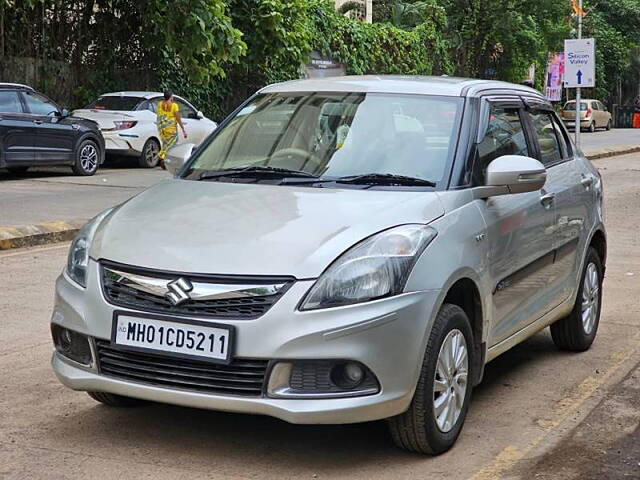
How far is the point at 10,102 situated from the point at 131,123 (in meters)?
3.71

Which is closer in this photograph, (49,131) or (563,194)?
(563,194)

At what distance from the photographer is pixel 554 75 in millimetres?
46719

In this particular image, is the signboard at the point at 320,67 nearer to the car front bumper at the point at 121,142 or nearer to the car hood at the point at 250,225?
the car front bumper at the point at 121,142

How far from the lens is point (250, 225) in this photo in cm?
447

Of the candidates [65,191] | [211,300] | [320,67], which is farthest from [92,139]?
[211,300]

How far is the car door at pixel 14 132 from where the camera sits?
17.5 metres

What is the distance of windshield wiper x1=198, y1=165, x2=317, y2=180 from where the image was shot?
5168 millimetres

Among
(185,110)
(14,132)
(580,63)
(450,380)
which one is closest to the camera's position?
(450,380)

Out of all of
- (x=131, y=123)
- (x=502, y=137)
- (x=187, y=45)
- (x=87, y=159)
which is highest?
(x=187, y=45)

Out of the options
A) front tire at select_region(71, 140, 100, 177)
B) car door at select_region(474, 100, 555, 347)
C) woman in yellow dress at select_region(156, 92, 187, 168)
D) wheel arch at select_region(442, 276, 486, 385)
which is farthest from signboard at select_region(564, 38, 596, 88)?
wheel arch at select_region(442, 276, 486, 385)

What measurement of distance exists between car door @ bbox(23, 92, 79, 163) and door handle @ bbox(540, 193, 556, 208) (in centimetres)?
1367

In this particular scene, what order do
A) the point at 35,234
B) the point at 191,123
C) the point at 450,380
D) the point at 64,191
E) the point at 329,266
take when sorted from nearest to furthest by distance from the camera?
the point at 329,266 → the point at 450,380 → the point at 35,234 → the point at 64,191 → the point at 191,123

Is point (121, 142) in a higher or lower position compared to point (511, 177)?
lower

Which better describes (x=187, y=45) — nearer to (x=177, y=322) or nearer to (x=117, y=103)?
(x=117, y=103)
